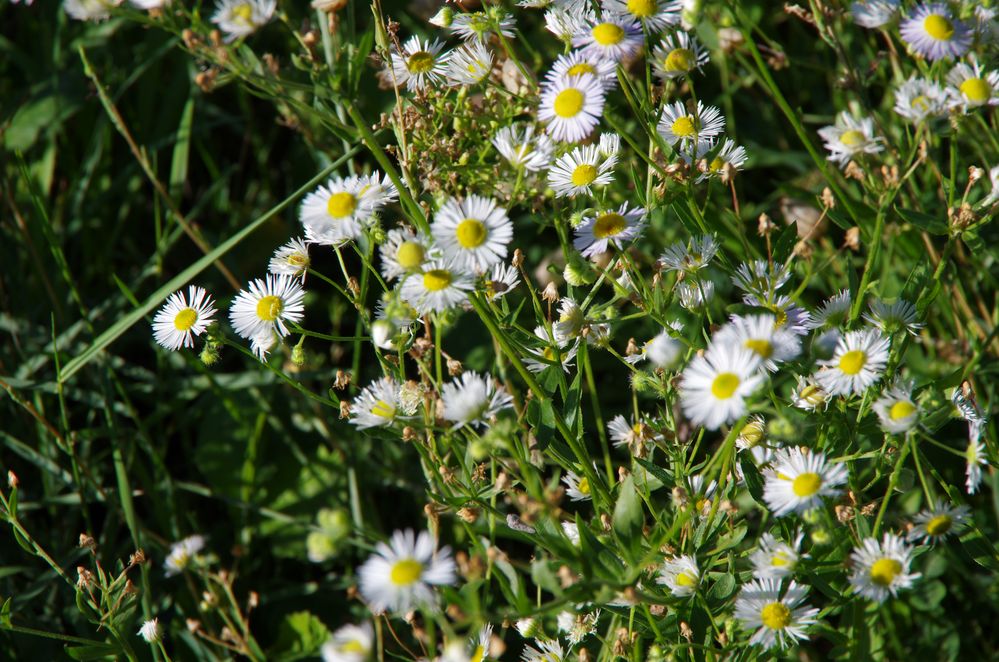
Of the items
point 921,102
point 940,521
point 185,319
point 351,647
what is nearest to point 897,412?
point 940,521

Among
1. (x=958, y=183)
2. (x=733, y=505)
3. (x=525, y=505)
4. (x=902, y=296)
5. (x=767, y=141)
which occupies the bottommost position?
(x=525, y=505)

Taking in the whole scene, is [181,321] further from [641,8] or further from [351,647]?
[641,8]

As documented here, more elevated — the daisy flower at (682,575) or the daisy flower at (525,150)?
the daisy flower at (525,150)

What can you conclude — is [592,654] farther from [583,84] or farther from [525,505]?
[583,84]

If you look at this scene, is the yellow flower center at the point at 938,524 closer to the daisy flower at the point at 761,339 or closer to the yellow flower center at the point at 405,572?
the daisy flower at the point at 761,339

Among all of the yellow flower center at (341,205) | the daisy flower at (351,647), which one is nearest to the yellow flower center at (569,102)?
the yellow flower center at (341,205)

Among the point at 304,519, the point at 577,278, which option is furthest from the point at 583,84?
the point at 304,519
